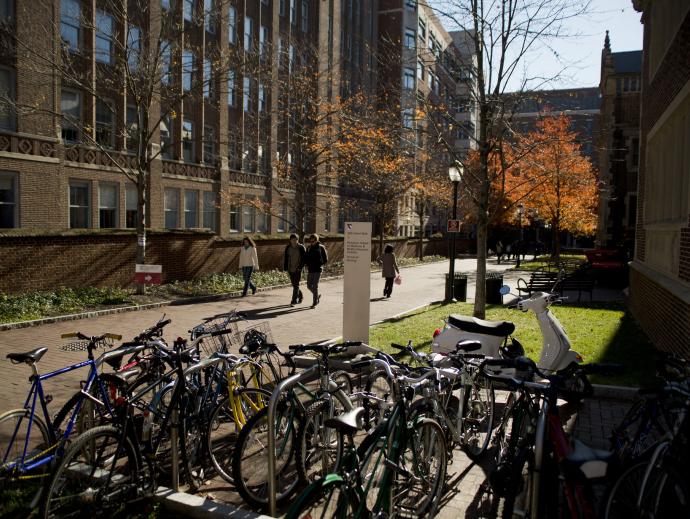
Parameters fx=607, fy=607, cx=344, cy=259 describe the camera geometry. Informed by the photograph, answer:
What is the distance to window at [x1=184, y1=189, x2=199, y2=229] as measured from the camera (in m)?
31.6

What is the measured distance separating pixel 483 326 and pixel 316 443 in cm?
291

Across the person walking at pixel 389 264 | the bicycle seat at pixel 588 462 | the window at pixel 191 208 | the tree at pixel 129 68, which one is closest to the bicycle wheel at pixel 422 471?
the bicycle seat at pixel 588 462

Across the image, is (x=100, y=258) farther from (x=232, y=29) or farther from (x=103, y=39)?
(x=232, y=29)

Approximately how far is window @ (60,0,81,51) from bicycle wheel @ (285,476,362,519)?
2438 cm

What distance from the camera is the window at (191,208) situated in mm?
31578

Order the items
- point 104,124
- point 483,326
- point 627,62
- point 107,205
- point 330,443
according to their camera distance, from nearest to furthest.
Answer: point 330,443
point 483,326
point 104,124
point 107,205
point 627,62

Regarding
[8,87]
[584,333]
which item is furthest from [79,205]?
[584,333]

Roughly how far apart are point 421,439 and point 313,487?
1649 millimetres

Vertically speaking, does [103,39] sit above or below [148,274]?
above

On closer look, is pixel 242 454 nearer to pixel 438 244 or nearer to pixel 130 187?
pixel 130 187

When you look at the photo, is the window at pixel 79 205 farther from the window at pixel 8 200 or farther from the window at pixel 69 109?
the window at pixel 8 200

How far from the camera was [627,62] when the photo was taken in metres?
49.9

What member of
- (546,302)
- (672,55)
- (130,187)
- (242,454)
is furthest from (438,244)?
(242,454)

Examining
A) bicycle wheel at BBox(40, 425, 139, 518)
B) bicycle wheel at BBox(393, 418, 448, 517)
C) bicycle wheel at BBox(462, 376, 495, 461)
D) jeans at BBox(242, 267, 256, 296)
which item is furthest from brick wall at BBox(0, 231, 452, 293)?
bicycle wheel at BBox(393, 418, 448, 517)
